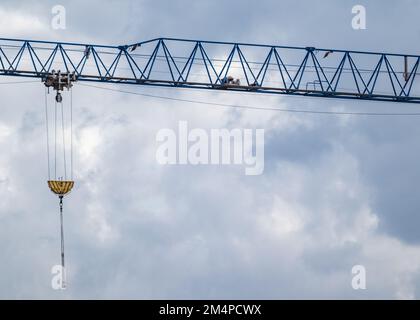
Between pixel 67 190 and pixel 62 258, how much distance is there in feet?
18.5

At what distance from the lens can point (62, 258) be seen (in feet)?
648
